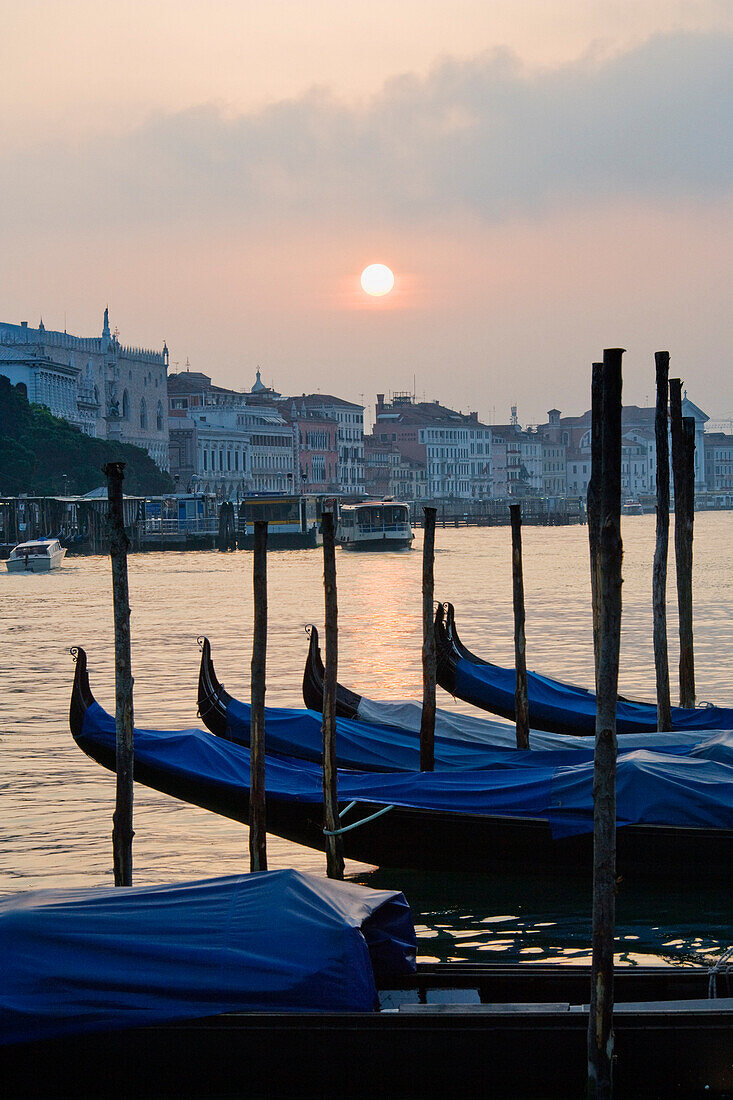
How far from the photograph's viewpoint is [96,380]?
57.2 m

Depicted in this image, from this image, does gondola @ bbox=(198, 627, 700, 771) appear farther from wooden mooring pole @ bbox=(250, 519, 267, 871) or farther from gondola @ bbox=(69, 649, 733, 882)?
wooden mooring pole @ bbox=(250, 519, 267, 871)

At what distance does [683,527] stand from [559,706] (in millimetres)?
1127

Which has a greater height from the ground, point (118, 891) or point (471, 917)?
point (118, 891)

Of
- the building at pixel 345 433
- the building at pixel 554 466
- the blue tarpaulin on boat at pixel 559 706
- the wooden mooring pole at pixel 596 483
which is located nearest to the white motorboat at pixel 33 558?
the blue tarpaulin on boat at pixel 559 706

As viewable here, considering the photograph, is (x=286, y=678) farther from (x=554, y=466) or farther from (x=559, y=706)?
(x=554, y=466)

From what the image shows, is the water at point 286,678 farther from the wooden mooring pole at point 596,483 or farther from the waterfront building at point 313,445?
the waterfront building at point 313,445

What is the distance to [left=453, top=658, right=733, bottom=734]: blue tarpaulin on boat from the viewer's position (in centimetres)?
704

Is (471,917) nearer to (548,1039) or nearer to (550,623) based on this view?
(548,1039)

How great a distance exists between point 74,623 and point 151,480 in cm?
3033

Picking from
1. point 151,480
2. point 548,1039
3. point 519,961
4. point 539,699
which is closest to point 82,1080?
point 548,1039

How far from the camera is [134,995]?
10.7ft

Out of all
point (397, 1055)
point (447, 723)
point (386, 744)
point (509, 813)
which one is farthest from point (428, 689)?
point (397, 1055)

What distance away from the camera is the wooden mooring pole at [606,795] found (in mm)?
3143

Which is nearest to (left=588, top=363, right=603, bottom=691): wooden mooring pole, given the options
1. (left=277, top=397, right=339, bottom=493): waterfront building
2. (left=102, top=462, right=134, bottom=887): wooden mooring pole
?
(left=102, top=462, right=134, bottom=887): wooden mooring pole
